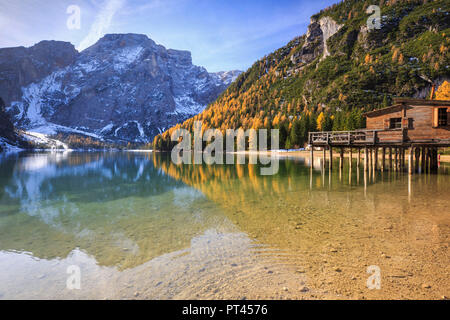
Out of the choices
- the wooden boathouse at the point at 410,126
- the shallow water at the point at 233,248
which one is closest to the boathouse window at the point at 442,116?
the wooden boathouse at the point at 410,126

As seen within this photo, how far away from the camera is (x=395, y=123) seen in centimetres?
2595

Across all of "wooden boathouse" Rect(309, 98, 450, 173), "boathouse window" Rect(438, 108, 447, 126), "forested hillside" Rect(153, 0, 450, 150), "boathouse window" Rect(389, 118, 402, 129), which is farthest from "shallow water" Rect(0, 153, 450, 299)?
"forested hillside" Rect(153, 0, 450, 150)

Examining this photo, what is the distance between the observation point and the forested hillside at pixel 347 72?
97.9 meters

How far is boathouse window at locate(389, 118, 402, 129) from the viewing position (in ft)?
83.9

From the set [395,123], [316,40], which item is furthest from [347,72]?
[395,123]

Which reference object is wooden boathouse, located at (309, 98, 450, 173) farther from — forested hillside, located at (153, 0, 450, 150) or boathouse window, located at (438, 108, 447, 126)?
forested hillside, located at (153, 0, 450, 150)

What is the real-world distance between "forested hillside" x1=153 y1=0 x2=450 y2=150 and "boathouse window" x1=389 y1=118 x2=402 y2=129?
1931 inches

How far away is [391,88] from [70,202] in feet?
425

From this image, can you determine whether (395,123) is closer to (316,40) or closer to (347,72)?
(347,72)

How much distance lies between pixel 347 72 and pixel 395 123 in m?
121

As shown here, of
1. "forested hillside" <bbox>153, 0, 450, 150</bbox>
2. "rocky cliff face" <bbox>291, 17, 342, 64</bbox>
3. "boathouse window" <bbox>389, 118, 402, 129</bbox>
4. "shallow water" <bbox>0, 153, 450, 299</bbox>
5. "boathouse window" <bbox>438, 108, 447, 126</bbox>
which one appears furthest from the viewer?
"rocky cliff face" <bbox>291, 17, 342, 64</bbox>

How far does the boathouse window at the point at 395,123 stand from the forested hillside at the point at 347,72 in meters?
49.0
